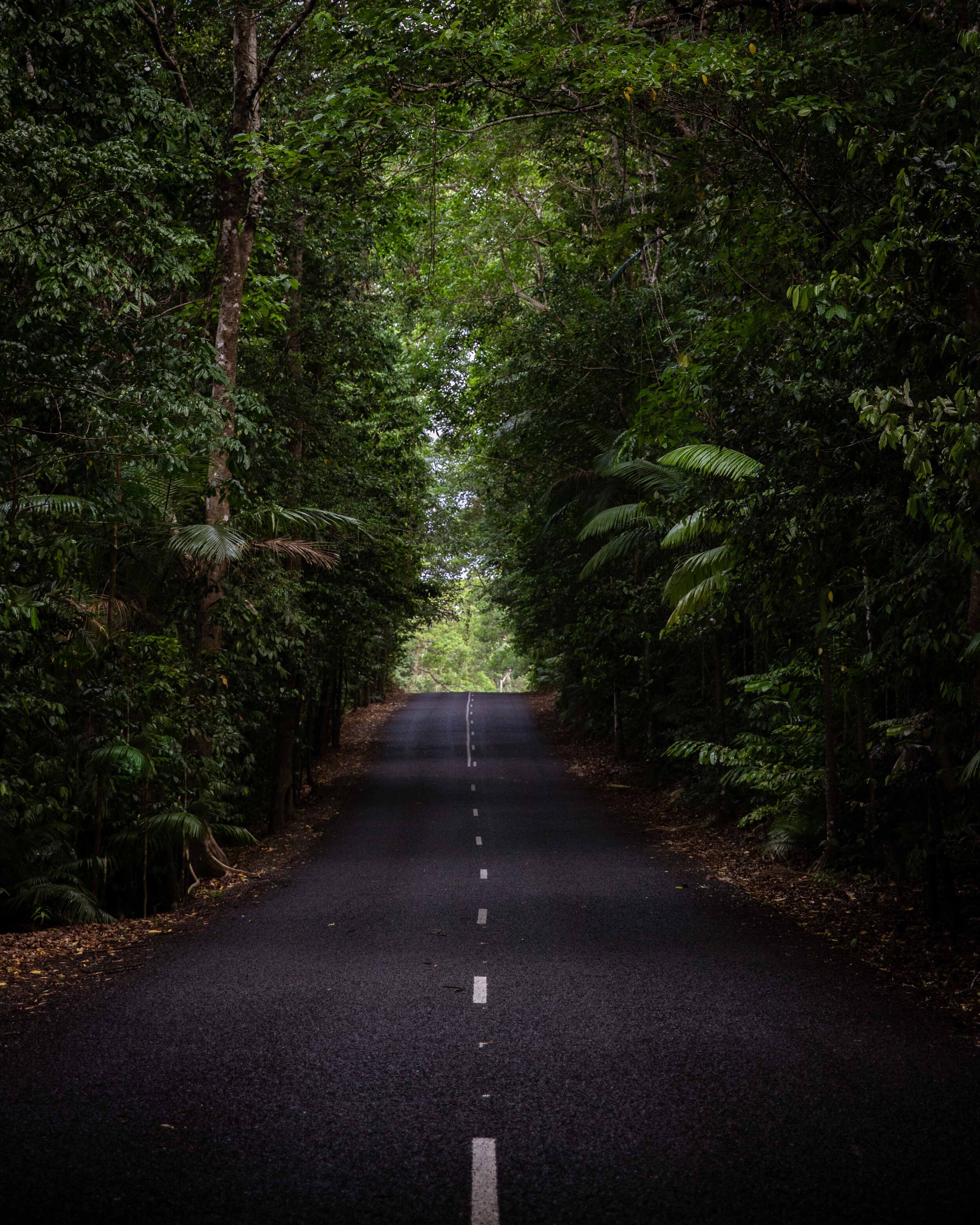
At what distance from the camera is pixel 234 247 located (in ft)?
46.1

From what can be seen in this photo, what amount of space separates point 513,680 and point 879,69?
77.0 metres

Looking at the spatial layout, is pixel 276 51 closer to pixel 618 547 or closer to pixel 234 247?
pixel 234 247

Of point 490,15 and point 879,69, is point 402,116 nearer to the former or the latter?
point 490,15

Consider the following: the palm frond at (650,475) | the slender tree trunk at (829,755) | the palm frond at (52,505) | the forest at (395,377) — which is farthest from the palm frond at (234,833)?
the slender tree trunk at (829,755)

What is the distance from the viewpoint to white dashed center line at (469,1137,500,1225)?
4.44m

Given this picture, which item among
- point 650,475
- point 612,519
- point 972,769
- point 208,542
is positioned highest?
point 650,475

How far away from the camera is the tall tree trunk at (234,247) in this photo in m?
13.9

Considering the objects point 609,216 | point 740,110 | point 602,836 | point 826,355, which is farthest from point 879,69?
point 602,836

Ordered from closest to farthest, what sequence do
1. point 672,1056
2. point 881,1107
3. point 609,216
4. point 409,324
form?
point 881,1107, point 672,1056, point 609,216, point 409,324

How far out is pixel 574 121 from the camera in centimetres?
1369

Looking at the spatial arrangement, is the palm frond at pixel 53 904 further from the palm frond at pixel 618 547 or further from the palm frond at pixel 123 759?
the palm frond at pixel 618 547

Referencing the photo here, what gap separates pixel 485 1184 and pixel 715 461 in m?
8.19

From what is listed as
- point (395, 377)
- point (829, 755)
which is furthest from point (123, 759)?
point (395, 377)

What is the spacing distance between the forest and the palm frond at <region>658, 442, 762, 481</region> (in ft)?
0.27
